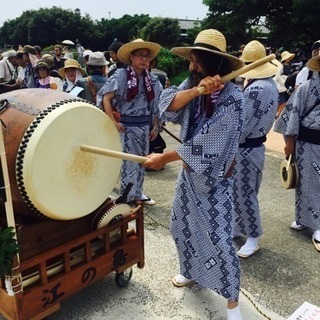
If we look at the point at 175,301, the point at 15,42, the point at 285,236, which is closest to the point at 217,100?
the point at 175,301

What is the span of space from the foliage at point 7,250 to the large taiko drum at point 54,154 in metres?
0.21

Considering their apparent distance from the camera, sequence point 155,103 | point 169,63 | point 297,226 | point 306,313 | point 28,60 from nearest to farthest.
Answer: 1. point 306,313
2. point 297,226
3. point 155,103
4. point 28,60
5. point 169,63

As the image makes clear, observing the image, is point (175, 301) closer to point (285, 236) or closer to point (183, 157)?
point (183, 157)

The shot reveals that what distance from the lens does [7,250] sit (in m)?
1.77

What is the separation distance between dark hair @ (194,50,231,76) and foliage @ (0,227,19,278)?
1.23 meters

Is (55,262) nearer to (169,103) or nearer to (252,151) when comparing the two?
(169,103)

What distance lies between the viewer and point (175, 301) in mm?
2424

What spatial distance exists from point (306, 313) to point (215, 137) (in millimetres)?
1157

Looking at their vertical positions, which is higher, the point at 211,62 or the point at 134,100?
the point at 211,62

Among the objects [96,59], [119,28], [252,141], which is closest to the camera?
[252,141]

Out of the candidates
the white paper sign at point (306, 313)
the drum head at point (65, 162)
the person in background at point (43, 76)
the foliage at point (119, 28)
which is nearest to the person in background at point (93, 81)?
the person in background at point (43, 76)

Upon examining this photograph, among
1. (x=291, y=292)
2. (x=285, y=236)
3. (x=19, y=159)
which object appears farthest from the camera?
(x=285, y=236)

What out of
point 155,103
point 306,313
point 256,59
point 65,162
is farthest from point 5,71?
point 306,313

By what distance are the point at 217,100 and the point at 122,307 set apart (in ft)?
4.31
